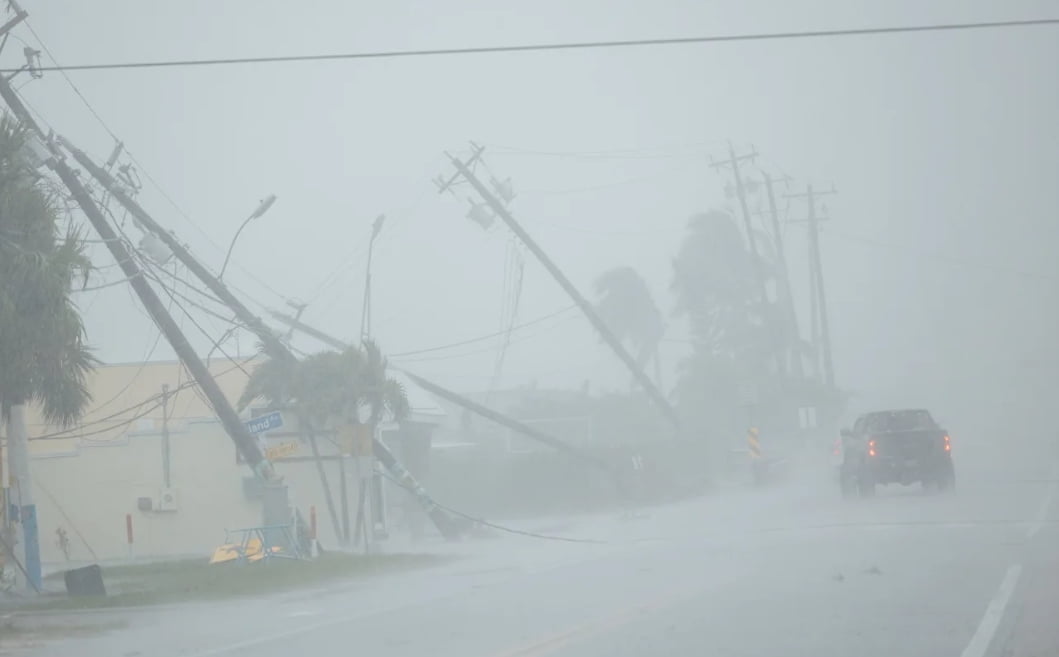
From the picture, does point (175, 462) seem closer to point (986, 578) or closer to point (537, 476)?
point (537, 476)

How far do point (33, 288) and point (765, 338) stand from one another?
5771 cm

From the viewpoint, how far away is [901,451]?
3416cm

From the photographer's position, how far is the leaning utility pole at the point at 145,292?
83.0ft

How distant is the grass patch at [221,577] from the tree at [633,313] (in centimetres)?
6519

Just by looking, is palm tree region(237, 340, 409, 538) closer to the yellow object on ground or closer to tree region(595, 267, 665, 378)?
the yellow object on ground

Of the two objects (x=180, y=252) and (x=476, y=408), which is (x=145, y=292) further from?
(x=476, y=408)

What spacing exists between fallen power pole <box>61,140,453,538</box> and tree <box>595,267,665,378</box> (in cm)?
5927

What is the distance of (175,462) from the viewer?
3619cm

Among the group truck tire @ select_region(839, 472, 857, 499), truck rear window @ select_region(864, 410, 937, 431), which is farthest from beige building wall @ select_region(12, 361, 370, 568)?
truck rear window @ select_region(864, 410, 937, 431)

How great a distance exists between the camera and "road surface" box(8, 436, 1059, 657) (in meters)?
13.1

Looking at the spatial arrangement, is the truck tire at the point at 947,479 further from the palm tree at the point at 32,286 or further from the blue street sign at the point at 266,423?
the palm tree at the point at 32,286

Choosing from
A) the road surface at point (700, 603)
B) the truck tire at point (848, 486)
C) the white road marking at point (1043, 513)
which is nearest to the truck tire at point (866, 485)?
the truck tire at point (848, 486)

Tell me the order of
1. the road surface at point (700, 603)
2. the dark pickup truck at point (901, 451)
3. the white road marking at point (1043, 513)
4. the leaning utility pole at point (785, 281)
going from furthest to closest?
1. the leaning utility pole at point (785, 281)
2. the dark pickup truck at point (901, 451)
3. the white road marking at point (1043, 513)
4. the road surface at point (700, 603)

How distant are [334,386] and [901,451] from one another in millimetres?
13926
